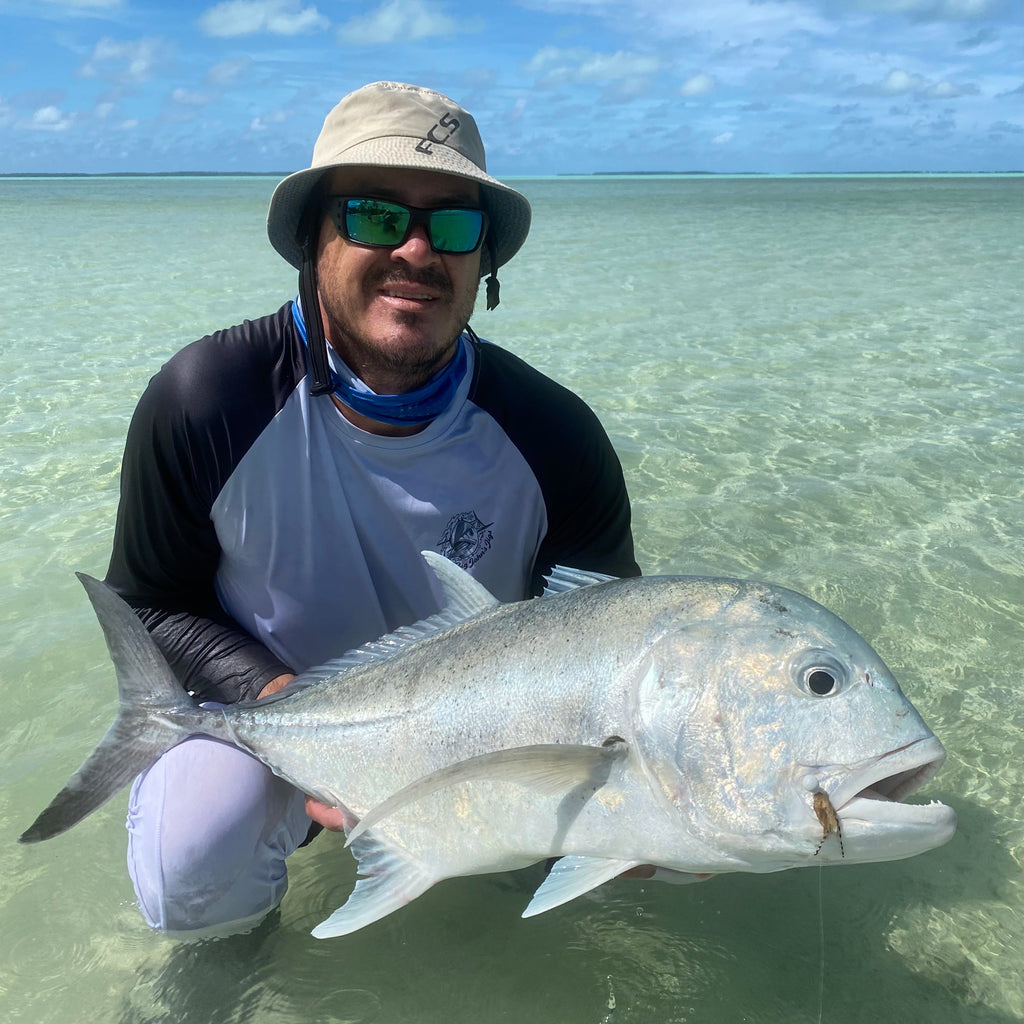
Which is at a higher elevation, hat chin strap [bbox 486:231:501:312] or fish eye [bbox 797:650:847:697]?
hat chin strap [bbox 486:231:501:312]

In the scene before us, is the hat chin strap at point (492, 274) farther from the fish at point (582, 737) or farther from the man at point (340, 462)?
the fish at point (582, 737)

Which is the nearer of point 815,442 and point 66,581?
point 66,581

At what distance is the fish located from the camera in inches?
58.4

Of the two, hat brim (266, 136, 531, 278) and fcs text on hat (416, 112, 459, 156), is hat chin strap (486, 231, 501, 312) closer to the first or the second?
hat brim (266, 136, 531, 278)

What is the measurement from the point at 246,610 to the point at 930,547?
10.6ft

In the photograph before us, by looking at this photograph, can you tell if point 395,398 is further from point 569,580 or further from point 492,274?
point 569,580

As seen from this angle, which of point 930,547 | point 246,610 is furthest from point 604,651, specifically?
point 930,547

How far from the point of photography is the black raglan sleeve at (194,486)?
2.26 metres

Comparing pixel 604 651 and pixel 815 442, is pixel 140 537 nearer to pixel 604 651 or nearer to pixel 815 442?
pixel 604 651

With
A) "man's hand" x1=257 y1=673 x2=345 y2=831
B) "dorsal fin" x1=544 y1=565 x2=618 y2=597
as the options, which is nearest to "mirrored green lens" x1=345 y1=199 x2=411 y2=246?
"dorsal fin" x1=544 y1=565 x2=618 y2=597

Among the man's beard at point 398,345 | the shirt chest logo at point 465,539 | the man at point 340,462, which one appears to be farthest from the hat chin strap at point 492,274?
the shirt chest logo at point 465,539

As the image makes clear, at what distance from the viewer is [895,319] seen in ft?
32.4

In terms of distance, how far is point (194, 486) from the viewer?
2.30m

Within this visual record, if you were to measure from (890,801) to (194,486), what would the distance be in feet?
5.52
